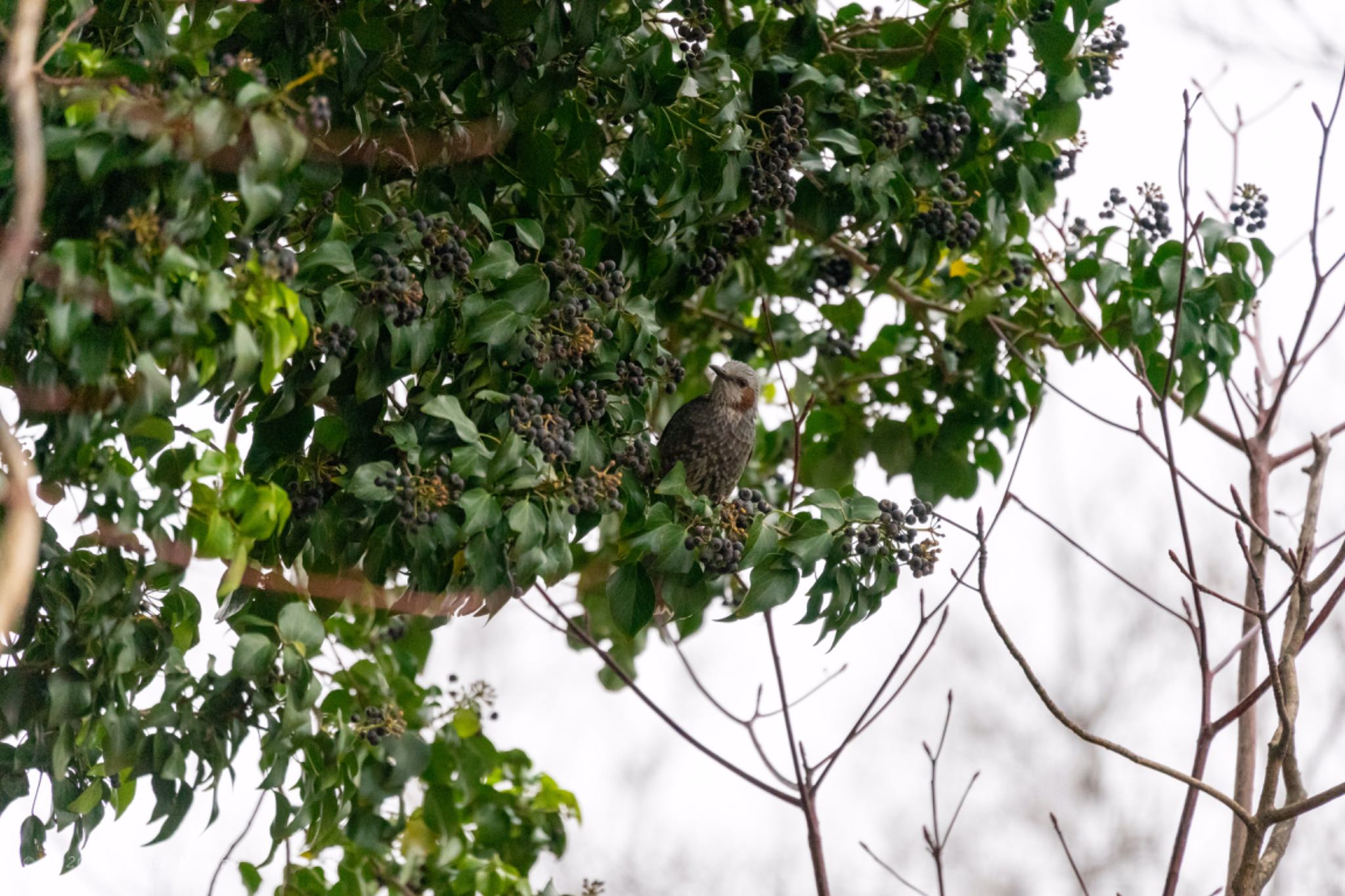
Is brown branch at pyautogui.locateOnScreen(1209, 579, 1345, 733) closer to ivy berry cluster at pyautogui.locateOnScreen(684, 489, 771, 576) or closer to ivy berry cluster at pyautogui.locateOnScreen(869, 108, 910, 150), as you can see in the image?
ivy berry cluster at pyautogui.locateOnScreen(684, 489, 771, 576)

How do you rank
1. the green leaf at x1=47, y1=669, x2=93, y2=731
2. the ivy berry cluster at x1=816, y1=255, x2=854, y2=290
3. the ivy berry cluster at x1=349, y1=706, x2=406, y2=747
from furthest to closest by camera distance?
the ivy berry cluster at x1=816, y1=255, x2=854, y2=290
the ivy berry cluster at x1=349, y1=706, x2=406, y2=747
the green leaf at x1=47, y1=669, x2=93, y2=731

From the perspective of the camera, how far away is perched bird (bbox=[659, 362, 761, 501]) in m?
2.52

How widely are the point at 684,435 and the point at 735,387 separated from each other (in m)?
0.14

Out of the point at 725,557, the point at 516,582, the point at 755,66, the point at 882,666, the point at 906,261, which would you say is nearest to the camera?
the point at 516,582

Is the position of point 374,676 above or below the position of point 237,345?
above

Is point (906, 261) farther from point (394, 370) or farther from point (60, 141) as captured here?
point (60, 141)

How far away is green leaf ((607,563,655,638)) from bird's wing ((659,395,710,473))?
2.37ft

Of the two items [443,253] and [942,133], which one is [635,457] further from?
[942,133]

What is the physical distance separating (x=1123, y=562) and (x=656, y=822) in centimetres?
232

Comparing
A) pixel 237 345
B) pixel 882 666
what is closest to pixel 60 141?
pixel 237 345

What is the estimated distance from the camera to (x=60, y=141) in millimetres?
1159

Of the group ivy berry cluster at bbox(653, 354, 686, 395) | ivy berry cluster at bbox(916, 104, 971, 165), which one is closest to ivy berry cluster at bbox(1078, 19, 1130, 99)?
ivy berry cluster at bbox(916, 104, 971, 165)

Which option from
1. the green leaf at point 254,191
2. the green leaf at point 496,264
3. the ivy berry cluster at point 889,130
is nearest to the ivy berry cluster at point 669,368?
the green leaf at point 496,264

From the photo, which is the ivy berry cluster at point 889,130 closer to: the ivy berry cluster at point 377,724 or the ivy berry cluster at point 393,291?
the ivy berry cluster at point 393,291
